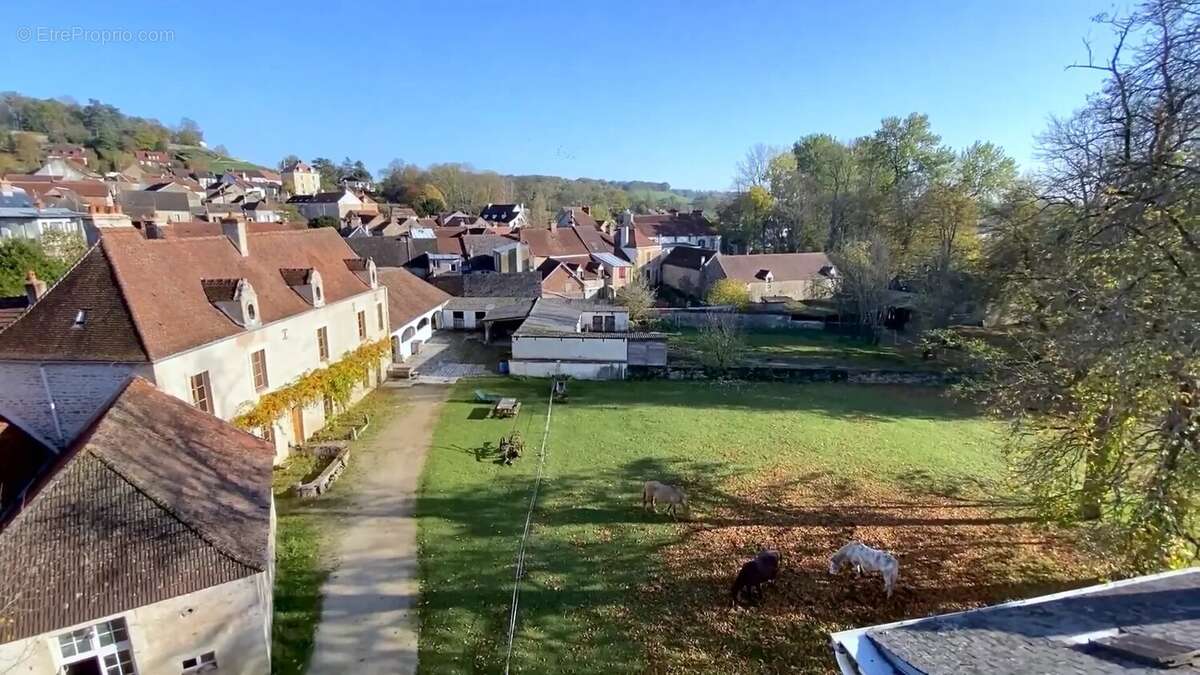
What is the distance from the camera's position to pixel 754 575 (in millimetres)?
12789

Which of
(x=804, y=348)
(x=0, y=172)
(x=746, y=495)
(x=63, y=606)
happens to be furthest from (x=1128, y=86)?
(x=0, y=172)

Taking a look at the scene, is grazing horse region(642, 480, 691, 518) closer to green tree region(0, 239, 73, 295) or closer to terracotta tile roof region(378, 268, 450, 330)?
terracotta tile roof region(378, 268, 450, 330)

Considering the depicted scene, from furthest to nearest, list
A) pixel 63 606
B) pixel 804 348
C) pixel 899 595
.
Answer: pixel 804 348
pixel 899 595
pixel 63 606

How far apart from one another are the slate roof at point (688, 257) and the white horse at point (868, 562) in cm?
4690

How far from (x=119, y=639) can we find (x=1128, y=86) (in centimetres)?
2032

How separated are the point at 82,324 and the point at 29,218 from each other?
42.1m

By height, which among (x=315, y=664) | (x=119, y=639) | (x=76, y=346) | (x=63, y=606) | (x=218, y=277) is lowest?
(x=315, y=664)

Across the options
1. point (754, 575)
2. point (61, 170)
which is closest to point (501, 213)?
point (61, 170)

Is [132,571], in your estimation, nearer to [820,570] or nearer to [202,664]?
[202,664]

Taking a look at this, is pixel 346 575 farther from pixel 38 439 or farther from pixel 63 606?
pixel 38 439

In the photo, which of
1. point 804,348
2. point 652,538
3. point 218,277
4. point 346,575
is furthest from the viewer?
point 804,348

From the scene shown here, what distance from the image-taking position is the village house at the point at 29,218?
43.0m

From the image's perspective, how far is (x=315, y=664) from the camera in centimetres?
1126

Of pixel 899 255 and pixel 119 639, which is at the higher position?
pixel 899 255
